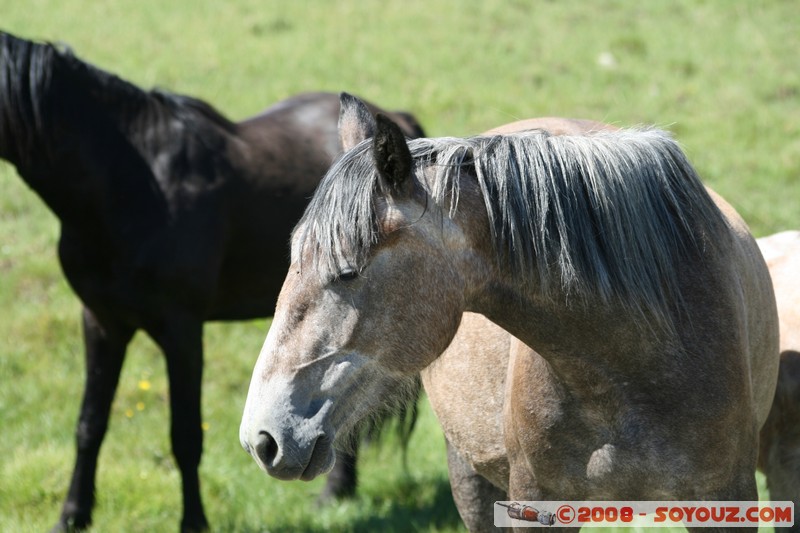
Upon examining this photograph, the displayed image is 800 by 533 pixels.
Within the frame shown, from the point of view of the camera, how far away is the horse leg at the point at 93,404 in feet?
15.8

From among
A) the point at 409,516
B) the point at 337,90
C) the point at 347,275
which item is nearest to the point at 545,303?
the point at 347,275

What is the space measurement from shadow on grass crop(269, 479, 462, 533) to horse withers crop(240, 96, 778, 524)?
7.12 ft

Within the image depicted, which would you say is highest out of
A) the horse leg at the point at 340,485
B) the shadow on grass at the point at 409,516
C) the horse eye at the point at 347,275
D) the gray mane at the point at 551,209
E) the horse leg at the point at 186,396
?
the gray mane at the point at 551,209

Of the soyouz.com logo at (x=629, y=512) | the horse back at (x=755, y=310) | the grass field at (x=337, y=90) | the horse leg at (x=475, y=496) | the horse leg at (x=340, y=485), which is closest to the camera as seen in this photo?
the soyouz.com logo at (x=629, y=512)

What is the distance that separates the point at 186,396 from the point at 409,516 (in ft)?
4.28

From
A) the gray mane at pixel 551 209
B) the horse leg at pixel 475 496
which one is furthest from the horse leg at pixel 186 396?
the gray mane at pixel 551 209

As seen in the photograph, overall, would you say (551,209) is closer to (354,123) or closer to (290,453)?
(354,123)

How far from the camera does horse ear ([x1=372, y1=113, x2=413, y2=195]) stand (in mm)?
2131

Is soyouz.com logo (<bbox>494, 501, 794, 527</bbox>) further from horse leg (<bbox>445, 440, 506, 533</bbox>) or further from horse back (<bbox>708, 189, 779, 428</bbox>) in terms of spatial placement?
horse leg (<bbox>445, 440, 506, 533</bbox>)

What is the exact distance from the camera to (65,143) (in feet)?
15.5

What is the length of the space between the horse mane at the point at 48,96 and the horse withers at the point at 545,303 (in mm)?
2699

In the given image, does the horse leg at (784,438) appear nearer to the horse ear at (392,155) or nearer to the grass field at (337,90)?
the grass field at (337,90)

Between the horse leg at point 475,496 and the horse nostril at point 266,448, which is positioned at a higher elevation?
the horse nostril at point 266,448

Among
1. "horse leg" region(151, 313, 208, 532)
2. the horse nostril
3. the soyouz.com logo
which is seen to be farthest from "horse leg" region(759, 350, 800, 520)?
"horse leg" region(151, 313, 208, 532)
